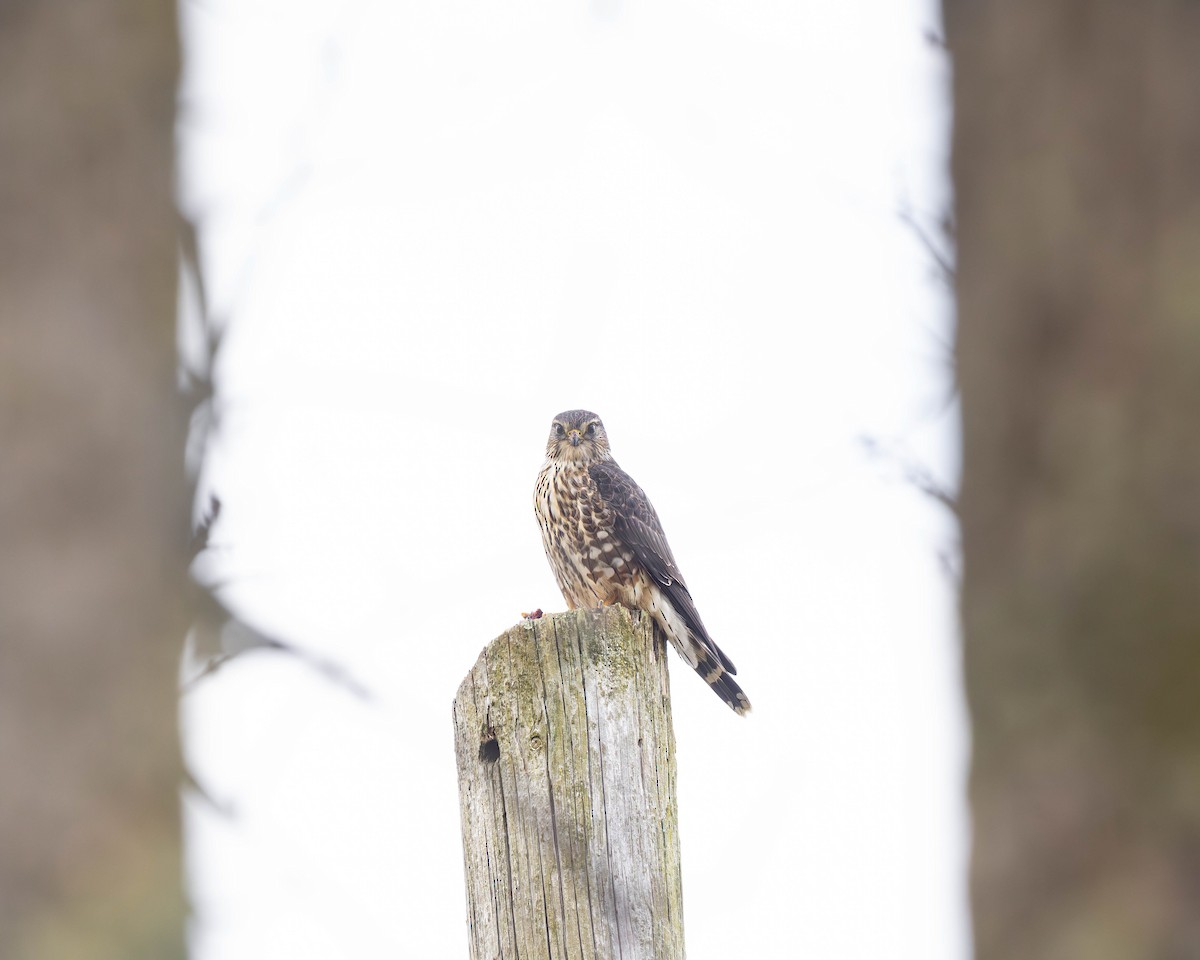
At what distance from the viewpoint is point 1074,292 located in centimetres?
A: 93

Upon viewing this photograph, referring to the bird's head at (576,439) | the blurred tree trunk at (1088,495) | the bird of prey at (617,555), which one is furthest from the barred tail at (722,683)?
the blurred tree trunk at (1088,495)

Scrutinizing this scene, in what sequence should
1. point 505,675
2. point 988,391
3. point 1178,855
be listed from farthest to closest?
point 505,675, point 988,391, point 1178,855

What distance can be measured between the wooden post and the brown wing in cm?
211

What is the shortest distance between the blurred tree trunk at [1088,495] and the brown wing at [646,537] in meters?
3.07

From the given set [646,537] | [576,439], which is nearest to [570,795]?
[646,537]

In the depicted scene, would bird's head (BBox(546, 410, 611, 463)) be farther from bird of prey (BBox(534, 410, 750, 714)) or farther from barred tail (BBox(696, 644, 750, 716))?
barred tail (BBox(696, 644, 750, 716))

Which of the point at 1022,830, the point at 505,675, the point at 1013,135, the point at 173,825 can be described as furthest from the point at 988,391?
the point at 173,825

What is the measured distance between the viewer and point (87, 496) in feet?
5.24

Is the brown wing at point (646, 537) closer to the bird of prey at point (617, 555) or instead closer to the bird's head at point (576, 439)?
the bird of prey at point (617, 555)

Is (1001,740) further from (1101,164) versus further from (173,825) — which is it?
(173,825)

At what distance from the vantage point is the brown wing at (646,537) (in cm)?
401

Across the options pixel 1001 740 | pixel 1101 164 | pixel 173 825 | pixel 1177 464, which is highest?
pixel 1101 164

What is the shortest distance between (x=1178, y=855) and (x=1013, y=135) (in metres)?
0.57

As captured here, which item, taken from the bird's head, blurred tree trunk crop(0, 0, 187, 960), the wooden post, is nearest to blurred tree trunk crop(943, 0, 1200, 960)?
the wooden post
